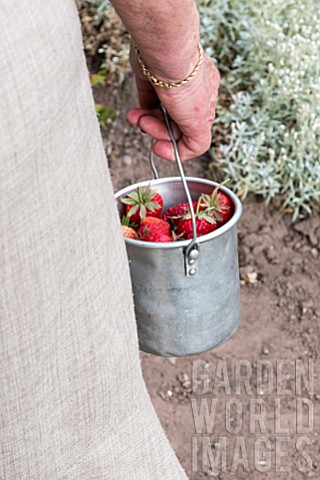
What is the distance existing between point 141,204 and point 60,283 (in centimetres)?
60

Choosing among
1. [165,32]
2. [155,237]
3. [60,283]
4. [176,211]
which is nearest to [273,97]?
[176,211]

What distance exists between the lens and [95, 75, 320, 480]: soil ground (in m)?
2.34

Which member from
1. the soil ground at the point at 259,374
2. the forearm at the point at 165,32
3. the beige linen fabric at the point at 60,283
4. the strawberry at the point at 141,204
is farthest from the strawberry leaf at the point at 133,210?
the soil ground at the point at 259,374

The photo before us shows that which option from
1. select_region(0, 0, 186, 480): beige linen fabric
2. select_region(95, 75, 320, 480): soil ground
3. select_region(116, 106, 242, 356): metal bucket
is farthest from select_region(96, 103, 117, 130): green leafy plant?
select_region(0, 0, 186, 480): beige linen fabric

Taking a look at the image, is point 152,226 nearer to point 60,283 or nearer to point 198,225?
point 198,225

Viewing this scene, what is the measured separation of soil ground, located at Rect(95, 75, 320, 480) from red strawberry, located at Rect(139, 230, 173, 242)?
0.98m

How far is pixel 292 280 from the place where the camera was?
290cm

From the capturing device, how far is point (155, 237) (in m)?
1.58

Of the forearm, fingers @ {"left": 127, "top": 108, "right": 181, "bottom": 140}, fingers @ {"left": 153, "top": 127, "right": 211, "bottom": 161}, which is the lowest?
fingers @ {"left": 153, "top": 127, "right": 211, "bottom": 161}

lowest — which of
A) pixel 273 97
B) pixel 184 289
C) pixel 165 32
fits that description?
pixel 273 97

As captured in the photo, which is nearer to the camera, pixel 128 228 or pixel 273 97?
pixel 128 228

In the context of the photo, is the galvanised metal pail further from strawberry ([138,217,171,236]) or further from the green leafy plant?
the green leafy plant

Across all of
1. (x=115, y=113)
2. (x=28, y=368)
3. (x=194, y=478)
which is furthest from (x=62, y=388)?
(x=115, y=113)

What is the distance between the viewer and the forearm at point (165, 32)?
1.15 metres
